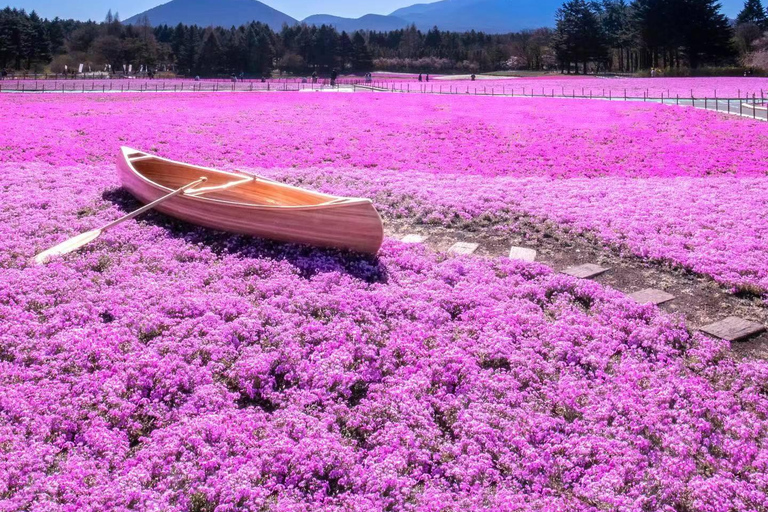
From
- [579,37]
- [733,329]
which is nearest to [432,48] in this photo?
[579,37]

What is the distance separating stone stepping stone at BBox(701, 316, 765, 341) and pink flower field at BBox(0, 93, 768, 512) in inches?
10.3

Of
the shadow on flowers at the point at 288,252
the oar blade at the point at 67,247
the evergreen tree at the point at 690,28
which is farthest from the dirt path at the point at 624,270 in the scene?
the evergreen tree at the point at 690,28

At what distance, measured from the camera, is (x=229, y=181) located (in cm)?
1017

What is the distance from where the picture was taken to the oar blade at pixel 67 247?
25.5 feet

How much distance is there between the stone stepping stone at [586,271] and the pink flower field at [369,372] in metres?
0.38

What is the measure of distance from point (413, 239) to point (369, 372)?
4.18 metres

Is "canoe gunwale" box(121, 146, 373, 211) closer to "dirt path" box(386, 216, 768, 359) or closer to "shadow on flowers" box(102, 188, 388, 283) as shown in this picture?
"shadow on flowers" box(102, 188, 388, 283)

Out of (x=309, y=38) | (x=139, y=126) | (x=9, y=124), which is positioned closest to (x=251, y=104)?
(x=139, y=126)

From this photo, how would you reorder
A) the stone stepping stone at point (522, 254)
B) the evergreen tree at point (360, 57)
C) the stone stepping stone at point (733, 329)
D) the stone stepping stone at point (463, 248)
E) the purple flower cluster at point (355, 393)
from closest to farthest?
the purple flower cluster at point (355, 393) < the stone stepping stone at point (733, 329) < the stone stepping stone at point (522, 254) < the stone stepping stone at point (463, 248) < the evergreen tree at point (360, 57)

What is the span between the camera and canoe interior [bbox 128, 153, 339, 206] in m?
8.95

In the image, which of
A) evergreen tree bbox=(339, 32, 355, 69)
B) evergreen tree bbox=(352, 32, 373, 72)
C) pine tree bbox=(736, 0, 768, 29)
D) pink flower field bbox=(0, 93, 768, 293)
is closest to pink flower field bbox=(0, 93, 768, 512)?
pink flower field bbox=(0, 93, 768, 293)

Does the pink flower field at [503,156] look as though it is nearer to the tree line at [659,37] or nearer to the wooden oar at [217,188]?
the wooden oar at [217,188]

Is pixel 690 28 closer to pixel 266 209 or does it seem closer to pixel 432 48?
pixel 432 48

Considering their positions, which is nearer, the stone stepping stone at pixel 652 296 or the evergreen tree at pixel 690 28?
the stone stepping stone at pixel 652 296
